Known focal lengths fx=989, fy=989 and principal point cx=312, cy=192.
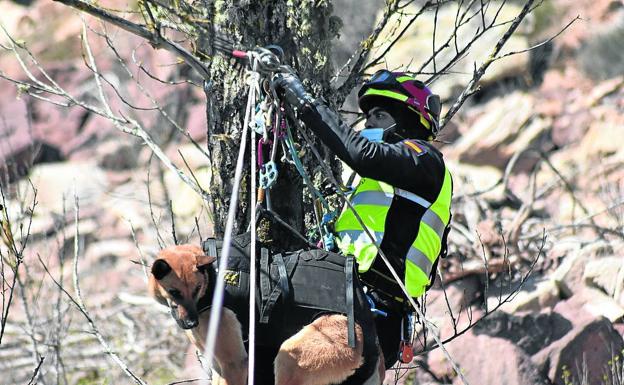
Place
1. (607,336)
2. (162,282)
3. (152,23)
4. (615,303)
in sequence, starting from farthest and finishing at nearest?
(615,303), (607,336), (152,23), (162,282)

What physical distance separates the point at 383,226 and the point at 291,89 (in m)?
0.76

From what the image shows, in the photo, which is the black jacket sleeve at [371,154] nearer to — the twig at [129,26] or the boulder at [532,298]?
the twig at [129,26]

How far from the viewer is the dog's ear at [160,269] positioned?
3936mm

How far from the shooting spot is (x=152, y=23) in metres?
4.34

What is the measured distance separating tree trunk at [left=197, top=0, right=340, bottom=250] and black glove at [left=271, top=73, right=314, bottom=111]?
53 cm

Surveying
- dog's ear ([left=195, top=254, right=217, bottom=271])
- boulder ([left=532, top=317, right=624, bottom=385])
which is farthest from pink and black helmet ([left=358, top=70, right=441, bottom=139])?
boulder ([left=532, top=317, right=624, bottom=385])

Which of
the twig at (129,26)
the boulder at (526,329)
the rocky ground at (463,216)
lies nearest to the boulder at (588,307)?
the rocky ground at (463,216)

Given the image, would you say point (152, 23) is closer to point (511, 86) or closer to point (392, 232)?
point (392, 232)

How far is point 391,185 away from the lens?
4.48 m

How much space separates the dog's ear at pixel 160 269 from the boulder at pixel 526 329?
19.2 feet

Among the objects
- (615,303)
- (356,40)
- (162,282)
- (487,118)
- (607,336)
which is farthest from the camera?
(487,118)

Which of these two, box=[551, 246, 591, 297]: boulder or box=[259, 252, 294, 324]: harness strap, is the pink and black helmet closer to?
box=[259, 252, 294, 324]: harness strap

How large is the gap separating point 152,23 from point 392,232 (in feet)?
4.71

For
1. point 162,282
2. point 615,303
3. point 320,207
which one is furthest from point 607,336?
point 162,282
